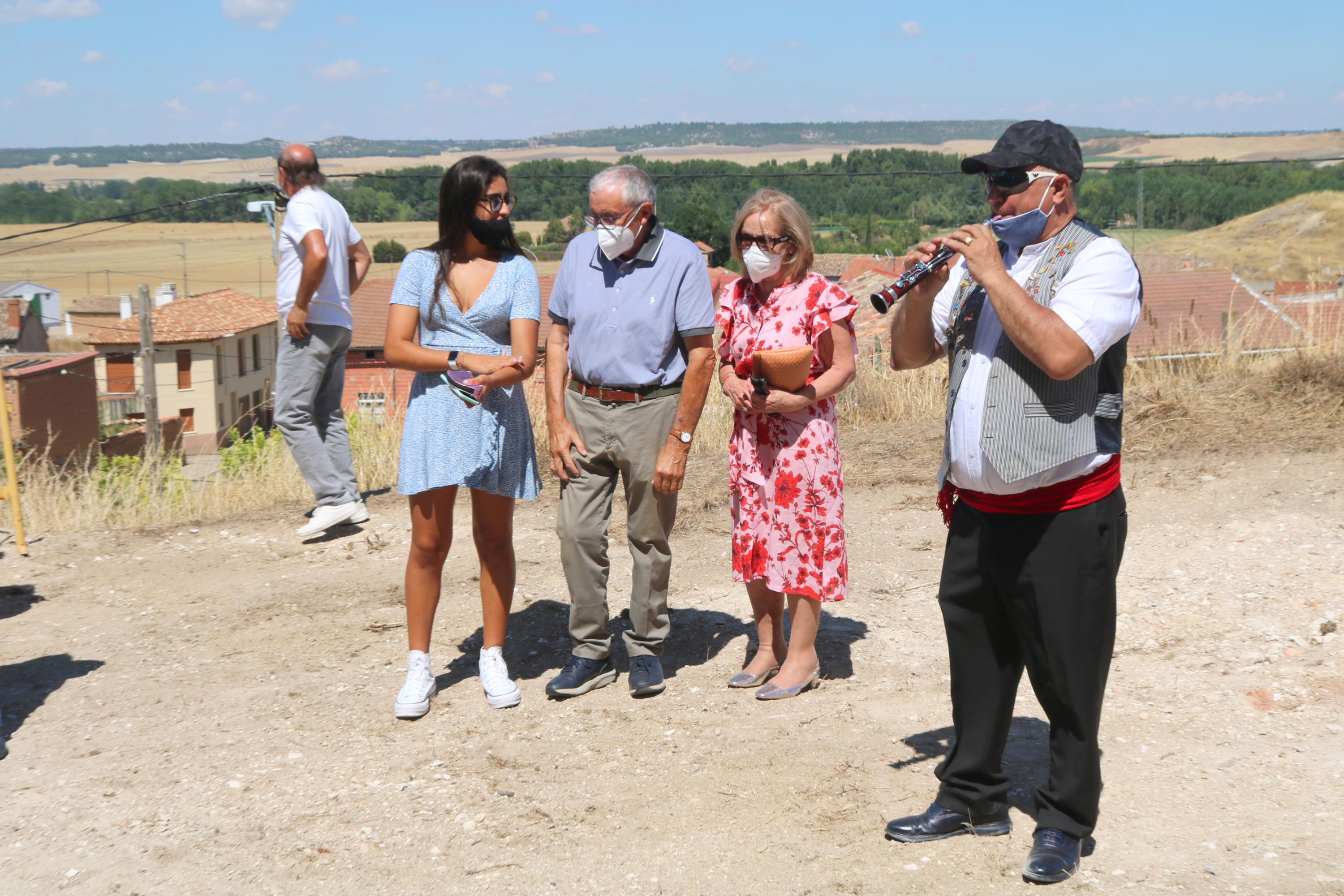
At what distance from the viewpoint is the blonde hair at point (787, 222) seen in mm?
3971

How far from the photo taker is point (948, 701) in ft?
13.5

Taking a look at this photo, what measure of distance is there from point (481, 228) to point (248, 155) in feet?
149

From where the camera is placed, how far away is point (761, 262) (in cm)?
398

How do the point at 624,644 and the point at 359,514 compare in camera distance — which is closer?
the point at 624,644

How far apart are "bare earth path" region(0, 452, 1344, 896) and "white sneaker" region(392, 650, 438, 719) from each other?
6 cm

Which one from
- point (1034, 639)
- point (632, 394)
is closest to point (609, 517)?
point (632, 394)

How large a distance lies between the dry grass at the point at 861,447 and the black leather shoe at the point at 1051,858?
4258 millimetres

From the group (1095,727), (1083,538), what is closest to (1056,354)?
(1083,538)

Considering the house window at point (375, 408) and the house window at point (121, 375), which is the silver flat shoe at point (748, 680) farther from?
the house window at point (121, 375)

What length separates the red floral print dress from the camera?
13.3ft

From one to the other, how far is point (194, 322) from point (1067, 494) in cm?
5399

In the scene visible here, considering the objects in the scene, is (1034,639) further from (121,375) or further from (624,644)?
(121,375)

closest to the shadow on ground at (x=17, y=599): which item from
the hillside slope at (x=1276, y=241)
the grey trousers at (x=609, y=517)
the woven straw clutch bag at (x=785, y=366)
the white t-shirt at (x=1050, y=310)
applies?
the grey trousers at (x=609, y=517)

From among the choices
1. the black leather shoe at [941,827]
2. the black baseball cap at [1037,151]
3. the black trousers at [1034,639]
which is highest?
the black baseball cap at [1037,151]
